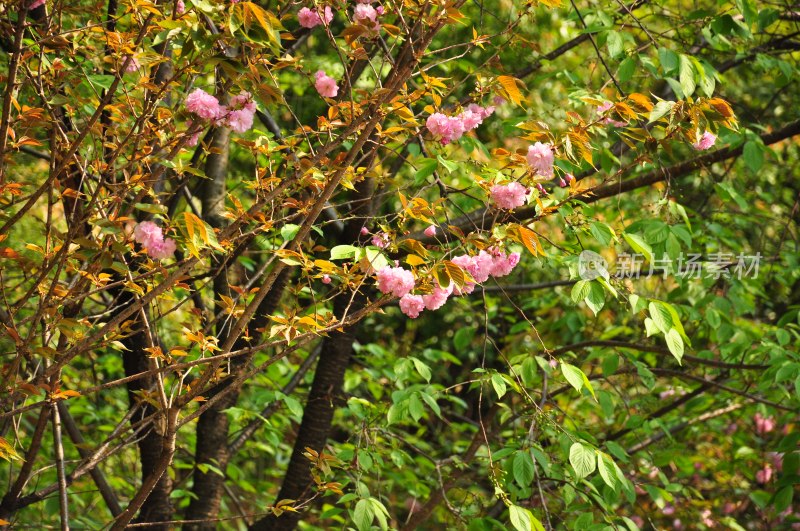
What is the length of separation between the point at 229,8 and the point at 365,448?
4.99 feet

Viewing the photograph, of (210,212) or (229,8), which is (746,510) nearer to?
(210,212)

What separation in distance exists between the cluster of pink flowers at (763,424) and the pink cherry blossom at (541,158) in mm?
3481

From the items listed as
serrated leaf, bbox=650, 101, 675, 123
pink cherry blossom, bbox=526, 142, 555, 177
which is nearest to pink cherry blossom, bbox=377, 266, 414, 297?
pink cherry blossom, bbox=526, 142, 555, 177

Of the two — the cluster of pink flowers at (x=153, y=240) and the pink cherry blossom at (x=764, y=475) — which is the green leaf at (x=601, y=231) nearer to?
the cluster of pink flowers at (x=153, y=240)

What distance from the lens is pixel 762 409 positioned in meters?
3.48

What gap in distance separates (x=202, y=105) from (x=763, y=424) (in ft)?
13.3

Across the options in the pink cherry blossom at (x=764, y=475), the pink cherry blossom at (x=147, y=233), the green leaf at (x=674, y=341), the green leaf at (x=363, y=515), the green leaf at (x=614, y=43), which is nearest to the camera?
the pink cherry blossom at (x=147, y=233)

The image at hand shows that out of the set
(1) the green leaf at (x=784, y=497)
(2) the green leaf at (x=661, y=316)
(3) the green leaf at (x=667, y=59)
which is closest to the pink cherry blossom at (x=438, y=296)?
(2) the green leaf at (x=661, y=316)

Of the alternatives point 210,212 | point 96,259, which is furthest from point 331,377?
point 96,259

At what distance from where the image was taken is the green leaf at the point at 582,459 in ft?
6.82

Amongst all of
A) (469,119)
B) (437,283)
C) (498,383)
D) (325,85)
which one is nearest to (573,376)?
(498,383)

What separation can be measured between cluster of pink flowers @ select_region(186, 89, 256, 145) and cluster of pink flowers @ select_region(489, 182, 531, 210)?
548 mm

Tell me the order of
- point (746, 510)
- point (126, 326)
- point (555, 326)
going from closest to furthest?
point (126, 326) → point (555, 326) → point (746, 510)

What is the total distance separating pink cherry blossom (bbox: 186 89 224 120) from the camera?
1.79m
